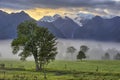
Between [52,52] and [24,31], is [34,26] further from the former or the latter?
[52,52]

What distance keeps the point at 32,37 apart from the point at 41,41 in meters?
3.92

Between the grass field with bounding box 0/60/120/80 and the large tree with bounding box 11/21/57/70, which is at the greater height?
the large tree with bounding box 11/21/57/70

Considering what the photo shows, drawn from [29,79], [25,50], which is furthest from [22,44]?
[29,79]

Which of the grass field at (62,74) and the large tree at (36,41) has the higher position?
the large tree at (36,41)

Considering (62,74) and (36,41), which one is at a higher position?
(36,41)

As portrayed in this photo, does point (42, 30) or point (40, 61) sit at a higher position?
point (42, 30)

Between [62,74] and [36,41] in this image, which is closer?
[62,74]

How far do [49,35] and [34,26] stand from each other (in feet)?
24.3

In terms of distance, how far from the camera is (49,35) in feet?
428

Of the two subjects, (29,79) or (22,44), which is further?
(22,44)

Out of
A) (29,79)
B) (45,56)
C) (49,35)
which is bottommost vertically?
(29,79)

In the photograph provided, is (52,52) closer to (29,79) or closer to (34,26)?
(34,26)

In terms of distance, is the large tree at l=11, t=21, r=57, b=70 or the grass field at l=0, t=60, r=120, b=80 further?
the large tree at l=11, t=21, r=57, b=70

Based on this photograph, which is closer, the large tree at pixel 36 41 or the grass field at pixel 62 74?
the grass field at pixel 62 74
